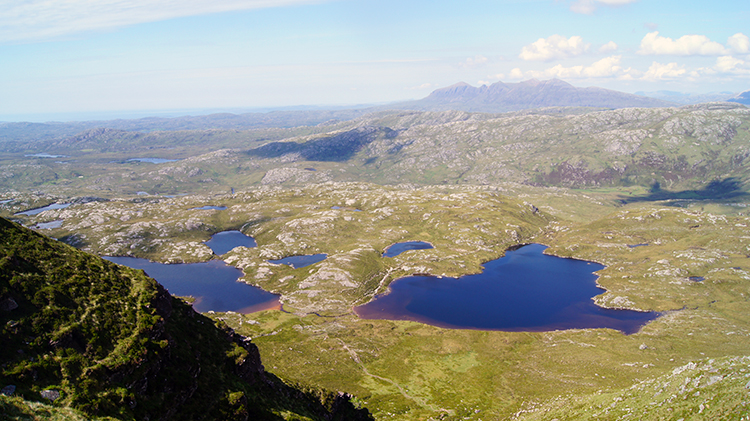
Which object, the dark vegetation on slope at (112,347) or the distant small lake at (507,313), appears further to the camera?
the distant small lake at (507,313)

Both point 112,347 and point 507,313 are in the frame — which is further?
point 507,313

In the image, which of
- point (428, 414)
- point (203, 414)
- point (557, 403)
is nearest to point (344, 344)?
point (428, 414)

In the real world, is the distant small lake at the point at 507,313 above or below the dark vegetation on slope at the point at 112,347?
below

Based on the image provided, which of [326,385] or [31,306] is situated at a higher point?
[31,306]

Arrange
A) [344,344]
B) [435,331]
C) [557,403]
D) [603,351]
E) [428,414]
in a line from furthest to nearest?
[435,331]
[344,344]
[603,351]
[428,414]
[557,403]

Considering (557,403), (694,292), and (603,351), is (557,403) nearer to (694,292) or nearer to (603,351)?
(603,351)

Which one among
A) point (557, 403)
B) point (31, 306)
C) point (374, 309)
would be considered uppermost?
point (31, 306)

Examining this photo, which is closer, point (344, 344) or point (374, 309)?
point (344, 344)

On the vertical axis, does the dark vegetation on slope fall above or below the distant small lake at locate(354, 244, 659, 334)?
above
